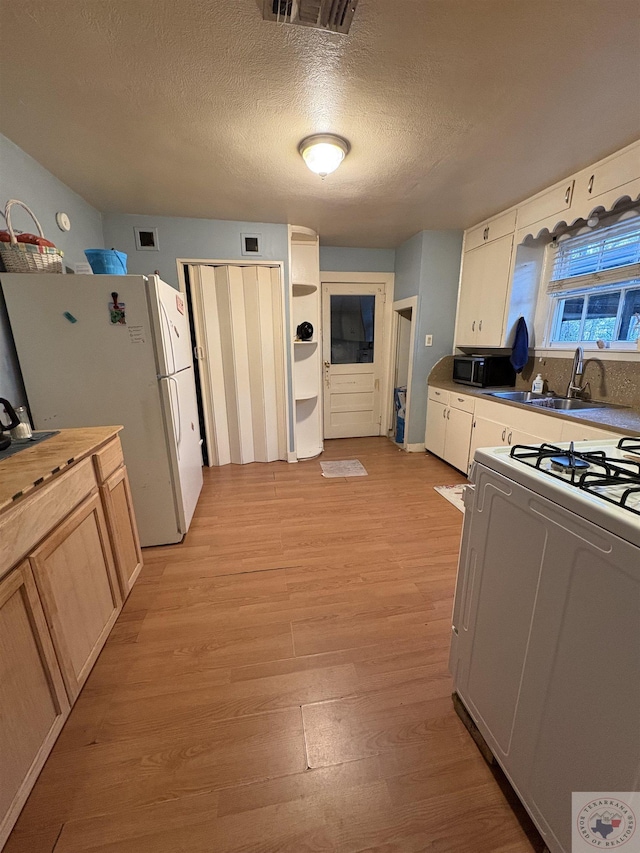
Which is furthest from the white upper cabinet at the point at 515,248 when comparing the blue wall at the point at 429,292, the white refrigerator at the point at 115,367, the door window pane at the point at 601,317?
the white refrigerator at the point at 115,367

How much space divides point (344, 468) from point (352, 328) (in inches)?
75.6

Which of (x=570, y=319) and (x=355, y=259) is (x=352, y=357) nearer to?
(x=355, y=259)

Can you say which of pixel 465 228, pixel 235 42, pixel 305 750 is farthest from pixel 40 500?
pixel 465 228

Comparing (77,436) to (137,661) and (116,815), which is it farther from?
(116,815)

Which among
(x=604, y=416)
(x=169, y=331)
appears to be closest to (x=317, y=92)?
(x=169, y=331)

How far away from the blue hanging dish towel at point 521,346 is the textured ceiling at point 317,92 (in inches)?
42.0

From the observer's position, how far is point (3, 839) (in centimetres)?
88

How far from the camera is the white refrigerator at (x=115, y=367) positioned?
1781 mm

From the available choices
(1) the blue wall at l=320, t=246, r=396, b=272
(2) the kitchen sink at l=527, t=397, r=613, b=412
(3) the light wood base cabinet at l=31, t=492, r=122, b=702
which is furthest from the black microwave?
(3) the light wood base cabinet at l=31, t=492, r=122, b=702

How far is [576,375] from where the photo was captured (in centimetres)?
253

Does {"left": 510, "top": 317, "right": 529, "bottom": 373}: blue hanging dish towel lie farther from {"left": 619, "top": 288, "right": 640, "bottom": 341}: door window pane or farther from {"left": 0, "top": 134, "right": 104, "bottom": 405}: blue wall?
{"left": 0, "top": 134, "right": 104, "bottom": 405}: blue wall

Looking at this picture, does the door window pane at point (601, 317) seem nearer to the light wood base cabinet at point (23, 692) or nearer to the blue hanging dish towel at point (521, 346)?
the blue hanging dish towel at point (521, 346)

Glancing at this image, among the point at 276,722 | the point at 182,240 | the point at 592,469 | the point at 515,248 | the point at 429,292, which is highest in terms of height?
the point at 182,240

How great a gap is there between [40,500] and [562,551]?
1.56 meters
